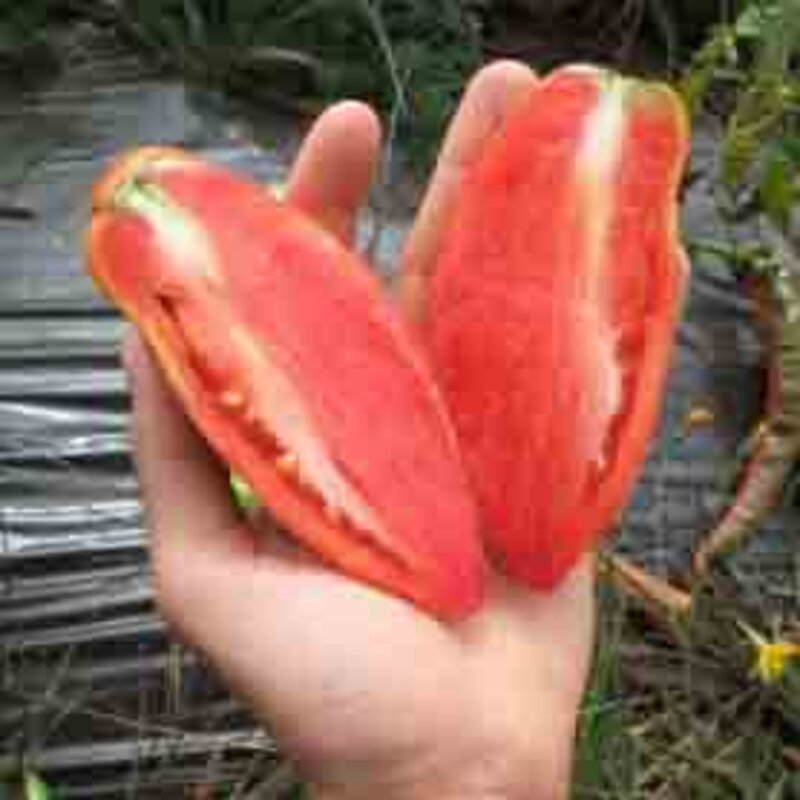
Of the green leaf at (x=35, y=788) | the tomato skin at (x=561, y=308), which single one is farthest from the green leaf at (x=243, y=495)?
the green leaf at (x=35, y=788)

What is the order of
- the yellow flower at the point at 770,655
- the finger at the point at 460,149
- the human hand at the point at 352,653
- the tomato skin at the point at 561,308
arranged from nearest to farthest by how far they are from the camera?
the human hand at the point at 352,653 → the tomato skin at the point at 561,308 → the finger at the point at 460,149 → the yellow flower at the point at 770,655

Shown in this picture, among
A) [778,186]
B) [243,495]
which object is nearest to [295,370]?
[243,495]

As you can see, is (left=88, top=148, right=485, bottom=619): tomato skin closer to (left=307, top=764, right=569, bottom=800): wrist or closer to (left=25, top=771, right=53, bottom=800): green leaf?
(left=307, top=764, right=569, bottom=800): wrist

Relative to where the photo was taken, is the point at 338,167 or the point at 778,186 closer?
the point at 338,167

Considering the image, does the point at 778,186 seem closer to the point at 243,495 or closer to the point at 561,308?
the point at 561,308

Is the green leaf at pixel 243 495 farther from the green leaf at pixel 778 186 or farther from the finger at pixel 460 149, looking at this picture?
the green leaf at pixel 778 186

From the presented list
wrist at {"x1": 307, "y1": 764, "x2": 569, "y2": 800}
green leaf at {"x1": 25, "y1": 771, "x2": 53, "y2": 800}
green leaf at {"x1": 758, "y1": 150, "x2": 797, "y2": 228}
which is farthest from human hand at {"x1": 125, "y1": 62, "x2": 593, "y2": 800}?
green leaf at {"x1": 758, "y1": 150, "x2": 797, "y2": 228}
